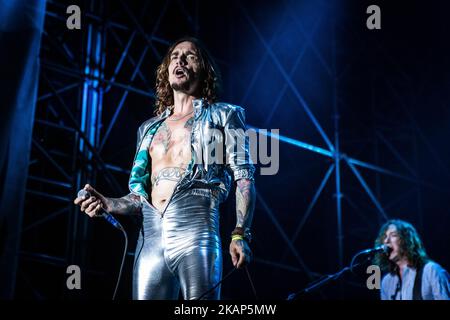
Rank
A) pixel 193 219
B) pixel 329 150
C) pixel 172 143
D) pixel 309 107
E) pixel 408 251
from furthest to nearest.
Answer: pixel 309 107 → pixel 329 150 → pixel 408 251 → pixel 172 143 → pixel 193 219

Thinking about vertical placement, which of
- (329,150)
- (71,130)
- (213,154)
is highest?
(329,150)

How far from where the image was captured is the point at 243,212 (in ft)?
10.5

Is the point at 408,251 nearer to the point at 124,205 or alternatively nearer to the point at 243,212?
the point at 243,212

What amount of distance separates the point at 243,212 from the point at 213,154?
312 mm

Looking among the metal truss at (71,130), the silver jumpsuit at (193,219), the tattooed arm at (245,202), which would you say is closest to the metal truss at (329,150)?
the metal truss at (71,130)

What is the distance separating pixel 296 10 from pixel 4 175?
19.0 ft

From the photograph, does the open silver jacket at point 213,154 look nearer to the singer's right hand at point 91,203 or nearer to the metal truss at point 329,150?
the singer's right hand at point 91,203

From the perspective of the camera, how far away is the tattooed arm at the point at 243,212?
118 inches

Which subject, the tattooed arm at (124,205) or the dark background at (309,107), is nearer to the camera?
the tattooed arm at (124,205)

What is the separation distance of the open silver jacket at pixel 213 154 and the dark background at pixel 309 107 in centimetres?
406

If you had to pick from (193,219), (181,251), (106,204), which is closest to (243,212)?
(193,219)

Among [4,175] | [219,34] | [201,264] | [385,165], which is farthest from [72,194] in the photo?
[385,165]

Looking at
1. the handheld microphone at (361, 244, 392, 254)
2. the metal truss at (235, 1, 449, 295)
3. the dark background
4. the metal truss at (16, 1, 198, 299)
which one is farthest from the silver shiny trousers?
the metal truss at (235, 1, 449, 295)

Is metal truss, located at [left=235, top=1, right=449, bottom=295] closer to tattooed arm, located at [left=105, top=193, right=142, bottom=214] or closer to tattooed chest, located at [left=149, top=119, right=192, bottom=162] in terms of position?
tattooed chest, located at [left=149, top=119, right=192, bottom=162]
